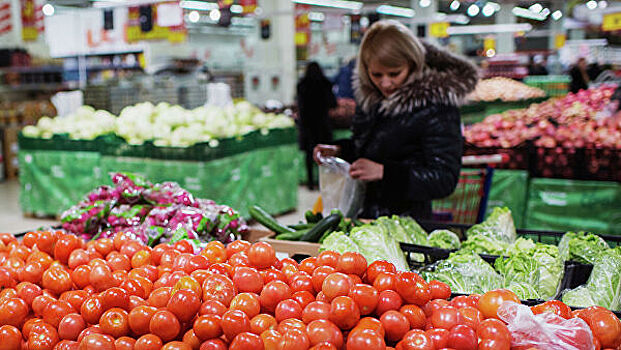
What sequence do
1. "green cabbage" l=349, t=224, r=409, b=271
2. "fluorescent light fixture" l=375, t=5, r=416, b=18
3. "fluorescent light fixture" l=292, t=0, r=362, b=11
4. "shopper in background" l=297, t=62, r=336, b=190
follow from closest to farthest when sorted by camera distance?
"green cabbage" l=349, t=224, r=409, b=271 < "shopper in background" l=297, t=62, r=336, b=190 < "fluorescent light fixture" l=292, t=0, r=362, b=11 < "fluorescent light fixture" l=375, t=5, r=416, b=18

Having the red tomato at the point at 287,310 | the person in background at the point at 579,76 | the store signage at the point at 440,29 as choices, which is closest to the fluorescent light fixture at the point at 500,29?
the store signage at the point at 440,29

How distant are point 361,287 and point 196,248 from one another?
93 cm

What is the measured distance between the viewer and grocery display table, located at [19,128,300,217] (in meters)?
5.77

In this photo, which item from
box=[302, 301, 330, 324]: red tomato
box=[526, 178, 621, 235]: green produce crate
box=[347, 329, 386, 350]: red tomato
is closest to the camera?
box=[347, 329, 386, 350]: red tomato

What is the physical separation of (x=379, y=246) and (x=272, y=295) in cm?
76

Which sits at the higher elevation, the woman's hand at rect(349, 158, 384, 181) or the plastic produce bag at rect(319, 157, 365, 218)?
the woman's hand at rect(349, 158, 384, 181)

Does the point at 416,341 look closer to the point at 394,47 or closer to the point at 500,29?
the point at 394,47

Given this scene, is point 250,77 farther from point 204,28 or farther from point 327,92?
point 204,28

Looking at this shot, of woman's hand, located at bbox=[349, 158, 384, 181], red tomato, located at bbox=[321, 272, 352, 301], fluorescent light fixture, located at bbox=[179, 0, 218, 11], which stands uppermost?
fluorescent light fixture, located at bbox=[179, 0, 218, 11]

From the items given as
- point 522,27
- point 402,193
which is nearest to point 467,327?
point 402,193

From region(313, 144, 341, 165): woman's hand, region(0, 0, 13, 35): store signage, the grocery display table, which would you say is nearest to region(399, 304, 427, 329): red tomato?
region(313, 144, 341, 165): woman's hand

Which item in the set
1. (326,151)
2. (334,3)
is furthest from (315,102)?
(334,3)

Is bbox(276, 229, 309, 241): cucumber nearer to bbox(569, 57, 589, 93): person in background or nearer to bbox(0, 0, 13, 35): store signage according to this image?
bbox(569, 57, 589, 93): person in background

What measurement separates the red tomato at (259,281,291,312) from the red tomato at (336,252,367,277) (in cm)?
17
